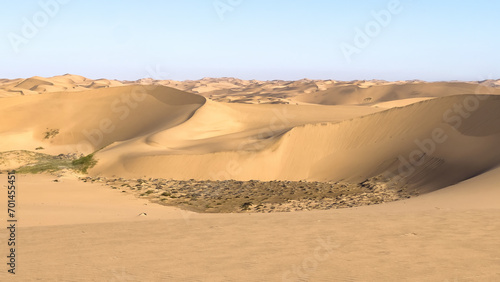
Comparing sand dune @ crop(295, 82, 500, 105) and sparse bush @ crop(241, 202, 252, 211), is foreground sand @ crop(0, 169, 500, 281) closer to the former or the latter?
sparse bush @ crop(241, 202, 252, 211)

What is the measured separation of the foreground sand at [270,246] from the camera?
6777 millimetres

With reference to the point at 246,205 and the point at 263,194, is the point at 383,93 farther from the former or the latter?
the point at 246,205

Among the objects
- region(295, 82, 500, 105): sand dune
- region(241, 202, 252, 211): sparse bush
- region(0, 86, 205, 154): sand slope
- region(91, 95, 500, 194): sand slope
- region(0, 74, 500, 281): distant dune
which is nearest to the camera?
region(0, 74, 500, 281): distant dune

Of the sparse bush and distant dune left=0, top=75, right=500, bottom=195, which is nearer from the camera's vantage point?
the sparse bush

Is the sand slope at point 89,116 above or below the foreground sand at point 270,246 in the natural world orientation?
below

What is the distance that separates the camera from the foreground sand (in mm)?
6777

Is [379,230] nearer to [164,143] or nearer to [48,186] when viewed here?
[48,186]

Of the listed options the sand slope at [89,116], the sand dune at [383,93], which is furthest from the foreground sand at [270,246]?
the sand dune at [383,93]

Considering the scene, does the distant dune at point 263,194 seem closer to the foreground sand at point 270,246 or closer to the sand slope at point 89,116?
the foreground sand at point 270,246

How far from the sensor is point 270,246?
8422 millimetres

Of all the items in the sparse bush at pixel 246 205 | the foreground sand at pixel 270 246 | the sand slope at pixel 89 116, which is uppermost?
the foreground sand at pixel 270 246

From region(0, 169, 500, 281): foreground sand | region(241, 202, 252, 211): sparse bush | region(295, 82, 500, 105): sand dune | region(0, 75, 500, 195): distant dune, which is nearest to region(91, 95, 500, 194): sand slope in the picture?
region(0, 75, 500, 195): distant dune

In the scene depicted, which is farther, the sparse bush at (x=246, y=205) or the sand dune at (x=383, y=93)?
the sand dune at (x=383, y=93)

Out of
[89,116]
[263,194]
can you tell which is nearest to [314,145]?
[263,194]
